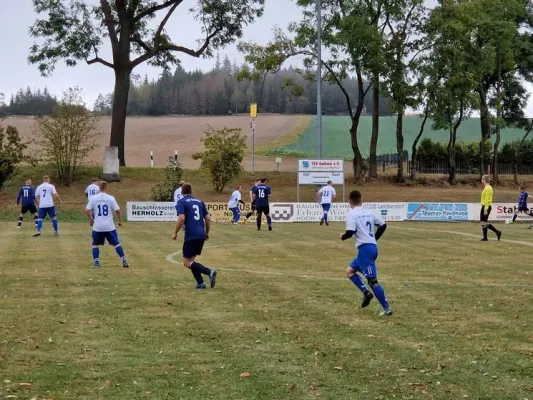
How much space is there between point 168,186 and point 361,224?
3038cm

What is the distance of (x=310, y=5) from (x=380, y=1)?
13.5 ft

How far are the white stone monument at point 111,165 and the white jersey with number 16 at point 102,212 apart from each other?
97.1 feet

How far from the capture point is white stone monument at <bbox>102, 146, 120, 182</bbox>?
4581cm

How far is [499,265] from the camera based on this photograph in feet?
58.0

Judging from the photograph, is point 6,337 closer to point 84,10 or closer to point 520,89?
point 84,10

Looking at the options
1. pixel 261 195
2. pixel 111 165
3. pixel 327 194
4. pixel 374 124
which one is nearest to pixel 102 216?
pixel 261 195

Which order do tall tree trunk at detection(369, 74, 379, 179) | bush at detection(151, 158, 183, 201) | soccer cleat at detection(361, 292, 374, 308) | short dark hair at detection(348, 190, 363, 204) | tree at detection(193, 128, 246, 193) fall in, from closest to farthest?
short dark hair at detection(348, 190, 363, 204), soccer cleat at detection(361, 292, 374, 308), bush at detection(151, 158, 183, 201), tree at detection(193, 128, 246, 193), tall tree trunk at detection(369, 74, 379, 179)

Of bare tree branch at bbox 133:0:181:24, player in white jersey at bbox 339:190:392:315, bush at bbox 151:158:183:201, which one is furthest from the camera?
bare tree branch at bbox 133:0:181:24

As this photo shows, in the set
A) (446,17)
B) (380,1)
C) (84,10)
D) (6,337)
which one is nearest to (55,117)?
(84,10)

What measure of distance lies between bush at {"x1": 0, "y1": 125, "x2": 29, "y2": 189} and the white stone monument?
4936 mm

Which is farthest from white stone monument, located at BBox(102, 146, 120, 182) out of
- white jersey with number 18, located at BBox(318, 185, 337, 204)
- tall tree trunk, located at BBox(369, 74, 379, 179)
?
white jersey with number 18, located at BBox(318, 185, 337, 204)

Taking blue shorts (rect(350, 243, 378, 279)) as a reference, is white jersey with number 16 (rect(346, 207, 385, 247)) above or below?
above

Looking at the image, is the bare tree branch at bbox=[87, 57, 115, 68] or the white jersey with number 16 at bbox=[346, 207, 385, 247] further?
the bare tree branch at bbox=[87, 57, 115, 68]

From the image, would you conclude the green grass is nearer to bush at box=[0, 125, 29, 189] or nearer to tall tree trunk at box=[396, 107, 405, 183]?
tall tree trunk at box=[396, 107, 405, 183]
